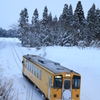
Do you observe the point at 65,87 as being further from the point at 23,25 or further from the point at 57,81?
the point at 23,25

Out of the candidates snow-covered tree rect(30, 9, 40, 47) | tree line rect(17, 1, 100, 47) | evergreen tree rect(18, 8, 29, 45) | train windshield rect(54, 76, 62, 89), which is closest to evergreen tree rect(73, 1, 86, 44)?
tree line rect(17, 1, 100, 47)

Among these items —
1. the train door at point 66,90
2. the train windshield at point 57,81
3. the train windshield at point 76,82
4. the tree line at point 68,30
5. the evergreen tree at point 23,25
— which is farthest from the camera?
the evergreen tree at point 23,25

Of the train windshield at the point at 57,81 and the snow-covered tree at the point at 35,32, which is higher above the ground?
the snow-covered tree at the point at 35,32

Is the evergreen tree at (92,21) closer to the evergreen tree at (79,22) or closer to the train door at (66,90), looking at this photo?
the evergreen tree at (79,22)

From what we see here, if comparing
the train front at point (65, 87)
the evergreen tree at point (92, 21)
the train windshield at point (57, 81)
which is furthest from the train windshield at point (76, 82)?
the evergreen tree at point (92, 21)

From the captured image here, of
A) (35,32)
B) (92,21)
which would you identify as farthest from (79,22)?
(35,32)

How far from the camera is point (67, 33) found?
43250 mm

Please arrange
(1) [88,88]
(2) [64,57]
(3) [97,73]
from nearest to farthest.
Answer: (1) [88,88]
(3) [97,73]
(2) [64,57]

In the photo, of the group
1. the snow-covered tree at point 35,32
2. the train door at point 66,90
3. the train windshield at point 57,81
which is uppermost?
the snow-covered tree at point 35,32

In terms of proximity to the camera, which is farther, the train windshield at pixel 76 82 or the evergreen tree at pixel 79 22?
the evergreen tree at pixel 79 22

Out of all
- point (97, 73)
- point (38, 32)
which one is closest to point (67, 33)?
point (38, 32)

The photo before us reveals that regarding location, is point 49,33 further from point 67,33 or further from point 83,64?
point 83,64

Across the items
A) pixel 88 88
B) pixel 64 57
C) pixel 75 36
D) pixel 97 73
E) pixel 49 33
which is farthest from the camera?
pixel 49 33

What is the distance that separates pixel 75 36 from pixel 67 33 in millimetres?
2151
